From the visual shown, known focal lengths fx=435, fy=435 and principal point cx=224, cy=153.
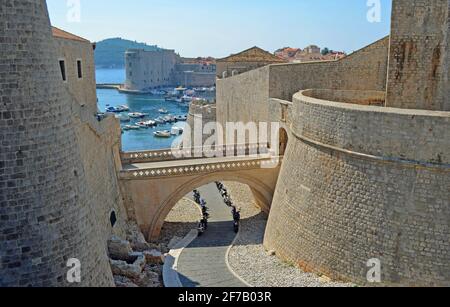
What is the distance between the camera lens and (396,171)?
1228 cm

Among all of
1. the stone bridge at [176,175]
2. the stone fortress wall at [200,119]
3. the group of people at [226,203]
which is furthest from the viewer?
the stone fortress wall at [200,119]

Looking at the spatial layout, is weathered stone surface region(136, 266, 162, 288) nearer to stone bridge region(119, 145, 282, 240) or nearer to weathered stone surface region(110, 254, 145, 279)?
weathered stone surface region(110, 254, 145, 279)

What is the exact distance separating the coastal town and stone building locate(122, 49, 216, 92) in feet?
259

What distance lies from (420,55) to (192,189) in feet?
35.2

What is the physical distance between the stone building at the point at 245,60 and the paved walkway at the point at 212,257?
1506 cm

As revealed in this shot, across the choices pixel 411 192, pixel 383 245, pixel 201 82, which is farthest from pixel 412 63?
pixel 201 82

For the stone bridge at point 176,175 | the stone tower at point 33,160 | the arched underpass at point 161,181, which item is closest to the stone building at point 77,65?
the stone bridge at point 176,175

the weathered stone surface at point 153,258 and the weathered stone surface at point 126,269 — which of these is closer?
the weathered stone surface at point 126,269

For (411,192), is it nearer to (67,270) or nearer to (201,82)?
(67,270)

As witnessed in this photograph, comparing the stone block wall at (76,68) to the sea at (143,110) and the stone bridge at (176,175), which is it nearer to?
the stone bridge at (176,175)

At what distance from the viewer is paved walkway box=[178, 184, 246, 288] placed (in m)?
14.7

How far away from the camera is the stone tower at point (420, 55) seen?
15.1 m
